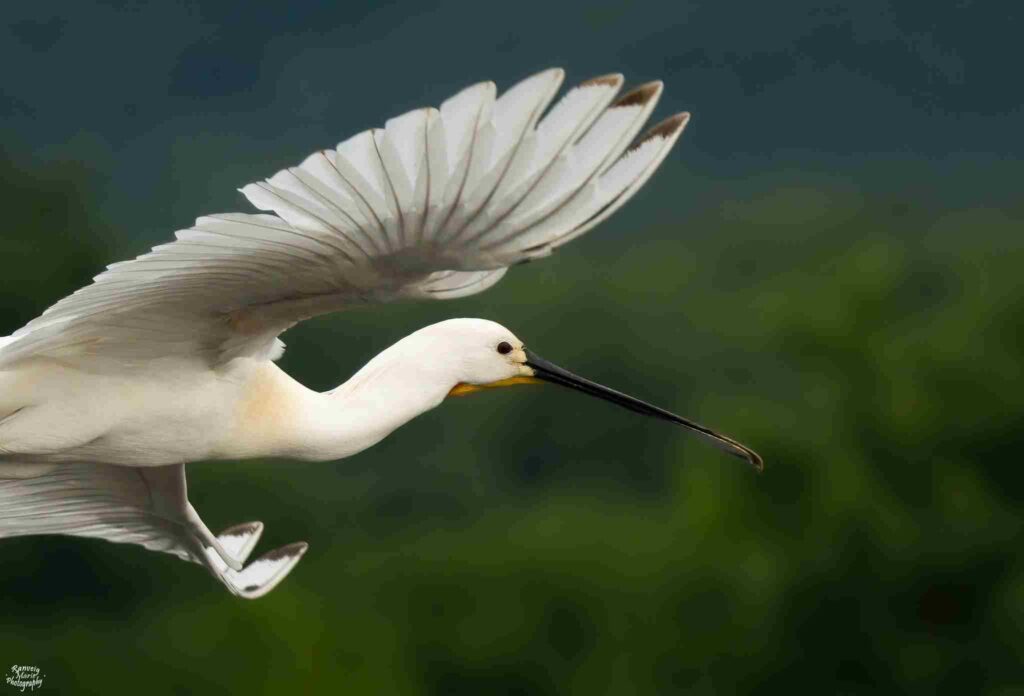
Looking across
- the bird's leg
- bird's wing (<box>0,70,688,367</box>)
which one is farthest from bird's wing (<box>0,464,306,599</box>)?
bird's wing (<box>0,70,688,367</box>)

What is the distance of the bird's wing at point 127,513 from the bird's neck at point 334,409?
48.5 inches

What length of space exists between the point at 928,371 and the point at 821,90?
226ft

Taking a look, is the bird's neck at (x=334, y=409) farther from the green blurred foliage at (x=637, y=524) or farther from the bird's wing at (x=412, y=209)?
the green blurred foliage at (x=637, y=524)

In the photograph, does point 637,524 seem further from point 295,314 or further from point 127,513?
point 295,314

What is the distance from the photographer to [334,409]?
908 cm

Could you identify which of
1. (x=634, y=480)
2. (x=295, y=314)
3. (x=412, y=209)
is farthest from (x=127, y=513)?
(x=634, y=480)

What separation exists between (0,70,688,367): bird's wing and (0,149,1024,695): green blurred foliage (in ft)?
77.7

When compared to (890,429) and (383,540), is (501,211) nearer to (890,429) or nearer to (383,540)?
(890,429)

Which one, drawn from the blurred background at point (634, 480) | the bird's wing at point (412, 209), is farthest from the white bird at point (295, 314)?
the blurred background at point (634, 480)

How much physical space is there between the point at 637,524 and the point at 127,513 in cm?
2894

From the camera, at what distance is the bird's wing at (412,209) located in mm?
7039

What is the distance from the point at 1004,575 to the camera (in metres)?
34.1

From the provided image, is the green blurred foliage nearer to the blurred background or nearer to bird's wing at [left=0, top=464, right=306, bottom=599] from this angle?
the blurred background

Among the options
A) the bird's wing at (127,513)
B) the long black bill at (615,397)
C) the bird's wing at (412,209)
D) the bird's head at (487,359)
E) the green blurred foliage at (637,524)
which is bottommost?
the green blurred foliage at (637,524)
